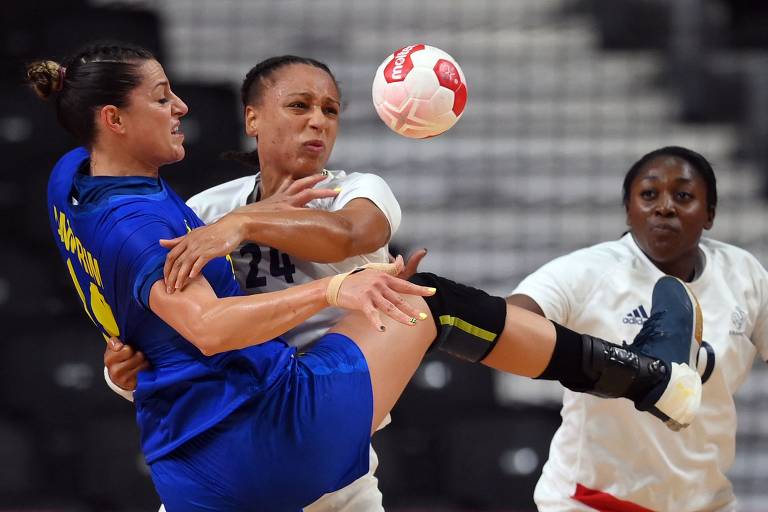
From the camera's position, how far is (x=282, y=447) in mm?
2984

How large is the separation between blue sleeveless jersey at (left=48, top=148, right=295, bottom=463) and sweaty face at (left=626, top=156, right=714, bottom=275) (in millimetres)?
1492

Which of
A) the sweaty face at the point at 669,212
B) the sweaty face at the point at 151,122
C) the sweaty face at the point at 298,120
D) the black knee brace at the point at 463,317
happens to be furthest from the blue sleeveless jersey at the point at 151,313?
the sweaty face at the point at 669,212

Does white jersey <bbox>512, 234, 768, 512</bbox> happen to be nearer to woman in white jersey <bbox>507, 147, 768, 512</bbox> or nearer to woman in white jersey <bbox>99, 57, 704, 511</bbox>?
woman in white jersey <bbox>507, 147, 768, 512</bbox>

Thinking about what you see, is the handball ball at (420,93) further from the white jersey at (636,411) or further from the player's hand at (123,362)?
the player's hand at (123,362)

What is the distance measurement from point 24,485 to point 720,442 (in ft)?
10.6

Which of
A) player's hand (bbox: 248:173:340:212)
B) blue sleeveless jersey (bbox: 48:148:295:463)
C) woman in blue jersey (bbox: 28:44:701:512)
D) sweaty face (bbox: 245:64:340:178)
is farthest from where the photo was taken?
sweaty face (bbox: 245:64:340:178)

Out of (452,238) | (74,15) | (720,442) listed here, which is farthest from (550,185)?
(720,442)

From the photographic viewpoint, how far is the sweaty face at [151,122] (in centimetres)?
324

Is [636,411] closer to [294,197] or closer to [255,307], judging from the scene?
[294,197]

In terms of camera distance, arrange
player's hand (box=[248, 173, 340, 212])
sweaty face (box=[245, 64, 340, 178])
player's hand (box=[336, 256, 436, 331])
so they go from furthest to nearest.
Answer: sweaty face (box=[245, 64, 340, 178]) < player's hand (box=[248, 173, 340, 212]) < player's hand (box=[336, 256, 436, 331])

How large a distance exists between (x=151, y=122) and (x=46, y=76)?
308mm

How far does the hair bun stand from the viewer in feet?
10.7

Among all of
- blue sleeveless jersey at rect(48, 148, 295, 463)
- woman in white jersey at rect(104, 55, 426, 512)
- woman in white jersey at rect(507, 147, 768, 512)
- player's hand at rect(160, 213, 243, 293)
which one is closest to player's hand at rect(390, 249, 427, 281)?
woman in white jersey at rect(104, 55, 426, 512)

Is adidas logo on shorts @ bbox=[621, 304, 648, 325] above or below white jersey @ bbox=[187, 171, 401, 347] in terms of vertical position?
below
